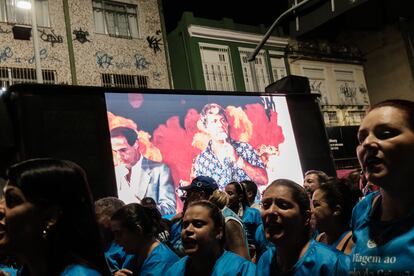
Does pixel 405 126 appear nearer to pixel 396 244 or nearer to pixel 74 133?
pixel 396 244

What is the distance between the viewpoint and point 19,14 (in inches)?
511

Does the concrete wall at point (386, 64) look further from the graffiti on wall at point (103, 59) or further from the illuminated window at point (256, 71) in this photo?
the graffiti on wall at point (103, 59)

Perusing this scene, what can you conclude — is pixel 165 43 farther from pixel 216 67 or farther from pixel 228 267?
pixel 228 267

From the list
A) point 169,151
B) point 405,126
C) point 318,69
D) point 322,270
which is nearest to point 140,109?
point 169,151

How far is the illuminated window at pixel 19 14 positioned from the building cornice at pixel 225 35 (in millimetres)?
4878

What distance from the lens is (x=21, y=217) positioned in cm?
192

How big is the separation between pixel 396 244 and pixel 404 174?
0.93 ft

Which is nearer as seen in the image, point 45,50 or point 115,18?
point 45,50

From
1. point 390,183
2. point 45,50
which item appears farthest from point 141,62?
point 390,183

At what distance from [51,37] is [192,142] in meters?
7.40

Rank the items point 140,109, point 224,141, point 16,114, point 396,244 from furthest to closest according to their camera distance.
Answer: point 224,141 < point 140,109 < point 16,114 < point 396,244

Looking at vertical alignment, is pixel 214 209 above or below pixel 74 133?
below

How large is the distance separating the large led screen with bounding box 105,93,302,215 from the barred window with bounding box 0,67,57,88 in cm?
628

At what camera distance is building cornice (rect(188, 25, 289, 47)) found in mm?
16188
